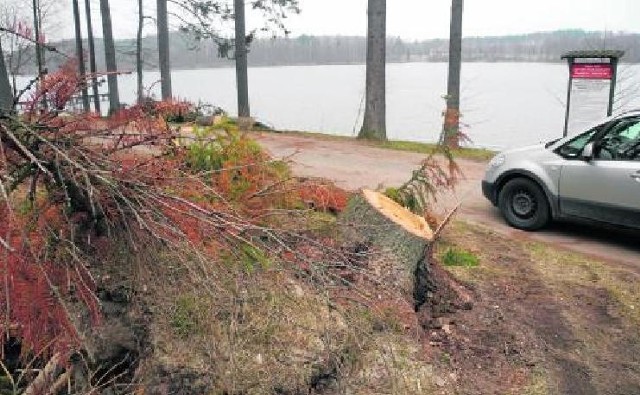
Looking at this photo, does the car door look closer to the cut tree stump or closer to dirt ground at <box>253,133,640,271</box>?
dirt ground at <box>253,133,640,271</box>

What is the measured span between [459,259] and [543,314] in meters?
1.24

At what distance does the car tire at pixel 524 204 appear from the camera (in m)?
7.67

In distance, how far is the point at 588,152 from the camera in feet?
23.0

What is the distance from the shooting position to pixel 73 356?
399cm

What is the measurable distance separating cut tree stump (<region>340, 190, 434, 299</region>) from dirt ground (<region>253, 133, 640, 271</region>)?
0.79 meters

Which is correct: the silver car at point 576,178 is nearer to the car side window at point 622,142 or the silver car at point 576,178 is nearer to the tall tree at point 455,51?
the car side window at point 622,142

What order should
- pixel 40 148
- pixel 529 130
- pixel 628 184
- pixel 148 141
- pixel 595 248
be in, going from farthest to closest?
pixel 529 130 < pixel 595 248 < pixel 628 184 < pixel 148 141 < pixel 40 148

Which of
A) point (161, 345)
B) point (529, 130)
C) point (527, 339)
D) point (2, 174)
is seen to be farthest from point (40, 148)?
point (529, 130)

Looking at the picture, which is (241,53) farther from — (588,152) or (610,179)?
(610,179)

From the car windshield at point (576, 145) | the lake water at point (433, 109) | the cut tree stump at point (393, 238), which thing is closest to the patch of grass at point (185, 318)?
the cut tree stump at point (393, 238)

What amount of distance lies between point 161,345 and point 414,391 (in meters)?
1.67

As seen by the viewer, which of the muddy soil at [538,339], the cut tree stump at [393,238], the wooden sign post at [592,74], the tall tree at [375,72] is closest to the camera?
the muddy soil at [538,339]

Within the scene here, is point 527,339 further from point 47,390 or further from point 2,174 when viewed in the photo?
point 2,174

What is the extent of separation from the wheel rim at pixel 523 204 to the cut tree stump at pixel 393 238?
307 centimetres
